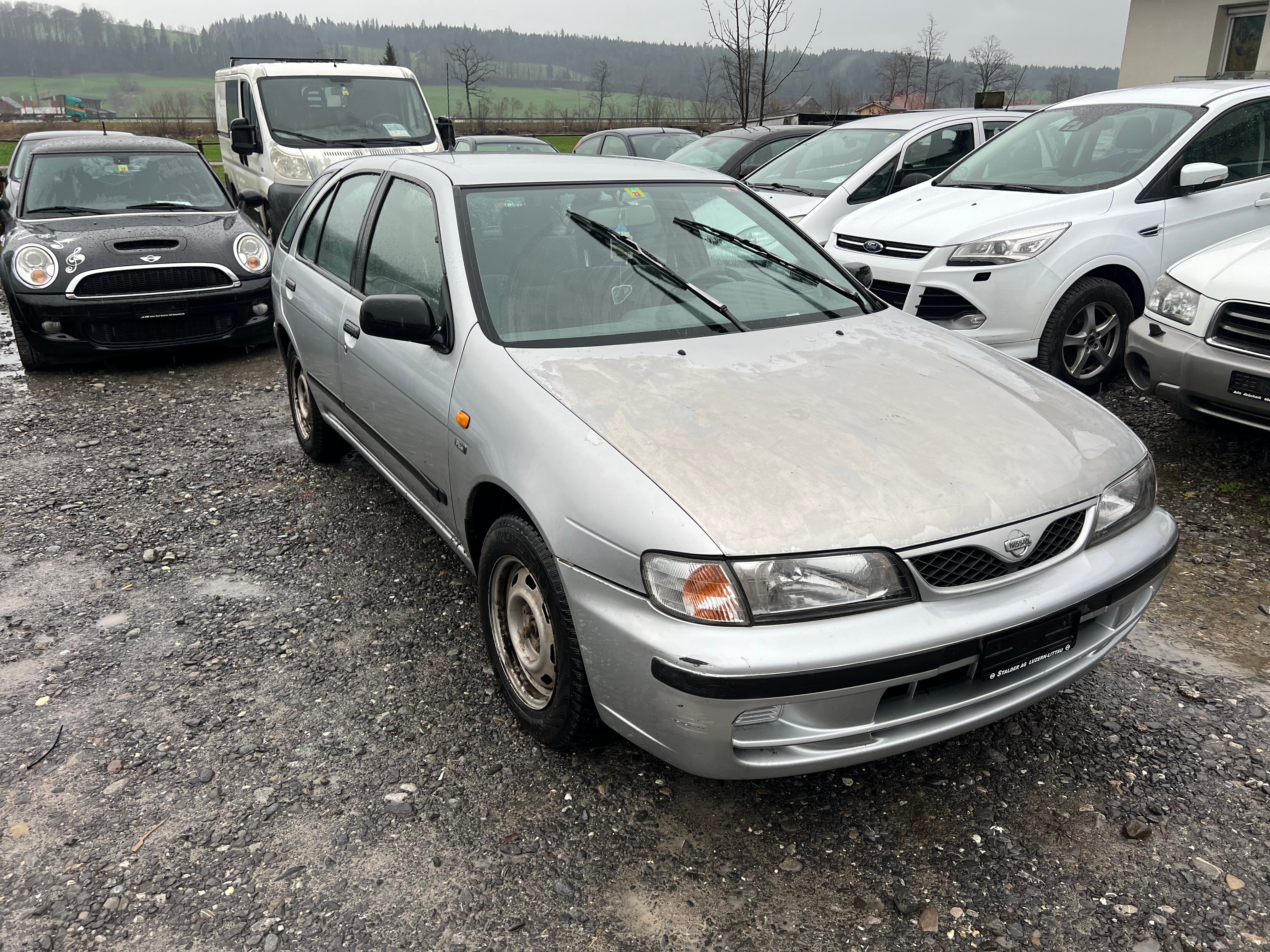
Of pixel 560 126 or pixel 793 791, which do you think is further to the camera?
pixel 560 126

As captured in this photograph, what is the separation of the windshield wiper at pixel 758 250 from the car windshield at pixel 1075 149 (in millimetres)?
3182

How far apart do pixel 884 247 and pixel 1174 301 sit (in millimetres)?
1902

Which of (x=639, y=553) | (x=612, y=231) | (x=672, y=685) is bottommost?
(x=672, y=685)

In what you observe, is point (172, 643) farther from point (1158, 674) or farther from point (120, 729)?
point (1158, 674)

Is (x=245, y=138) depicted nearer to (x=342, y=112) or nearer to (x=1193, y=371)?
(x=342, y=112)

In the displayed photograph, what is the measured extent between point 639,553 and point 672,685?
1.01 feet

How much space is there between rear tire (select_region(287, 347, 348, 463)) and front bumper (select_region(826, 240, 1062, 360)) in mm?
3059

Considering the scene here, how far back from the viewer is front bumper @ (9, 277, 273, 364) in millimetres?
6656

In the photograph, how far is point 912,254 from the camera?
5922 mm

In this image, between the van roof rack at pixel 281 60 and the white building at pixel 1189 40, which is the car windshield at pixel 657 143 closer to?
the van roof rack at pixel 281 60

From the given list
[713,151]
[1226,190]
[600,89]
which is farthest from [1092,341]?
[600,89]

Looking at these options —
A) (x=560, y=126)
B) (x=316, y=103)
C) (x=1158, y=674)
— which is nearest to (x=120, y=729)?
(x=1158, y=674)

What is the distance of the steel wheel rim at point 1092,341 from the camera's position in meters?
5.64

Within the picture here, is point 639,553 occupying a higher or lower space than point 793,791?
higher
